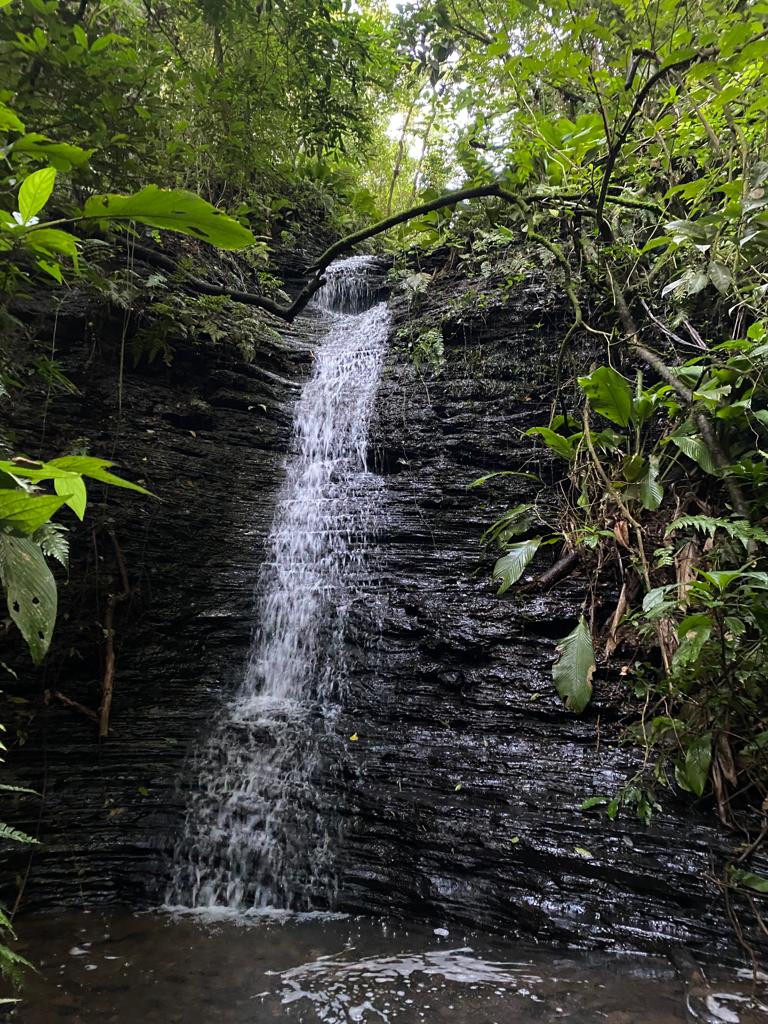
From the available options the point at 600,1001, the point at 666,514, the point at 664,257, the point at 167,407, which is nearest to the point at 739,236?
the point at 664,257

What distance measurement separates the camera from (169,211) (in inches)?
51.8

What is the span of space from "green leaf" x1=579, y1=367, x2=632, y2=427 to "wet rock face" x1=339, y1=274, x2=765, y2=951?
0.98 m

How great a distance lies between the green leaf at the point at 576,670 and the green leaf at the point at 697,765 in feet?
1.97

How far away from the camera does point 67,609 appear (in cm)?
406

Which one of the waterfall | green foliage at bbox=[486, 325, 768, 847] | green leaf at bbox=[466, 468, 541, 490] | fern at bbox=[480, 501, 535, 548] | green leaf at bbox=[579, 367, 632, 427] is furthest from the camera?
green leaf at bbox=[466, 468, 541, 490]

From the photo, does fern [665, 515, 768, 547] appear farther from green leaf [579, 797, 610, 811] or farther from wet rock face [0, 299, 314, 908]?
wet rock face [0, 299, 314, 908]

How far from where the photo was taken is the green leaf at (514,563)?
12.4 feet

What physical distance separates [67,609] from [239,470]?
2.03m

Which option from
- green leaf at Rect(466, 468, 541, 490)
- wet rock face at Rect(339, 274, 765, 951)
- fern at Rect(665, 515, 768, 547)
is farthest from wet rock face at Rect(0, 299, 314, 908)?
fern at Rect(665, 515, 768, 547)

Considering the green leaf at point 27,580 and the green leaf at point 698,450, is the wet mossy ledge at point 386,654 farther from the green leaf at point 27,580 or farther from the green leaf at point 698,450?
the green leaf at point 27,580

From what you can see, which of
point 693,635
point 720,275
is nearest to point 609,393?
point 720,275

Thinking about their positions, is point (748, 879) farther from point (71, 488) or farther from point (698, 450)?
point (71, 488)

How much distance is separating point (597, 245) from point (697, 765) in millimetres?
4674

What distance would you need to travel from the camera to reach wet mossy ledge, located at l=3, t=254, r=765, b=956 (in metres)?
2.69
